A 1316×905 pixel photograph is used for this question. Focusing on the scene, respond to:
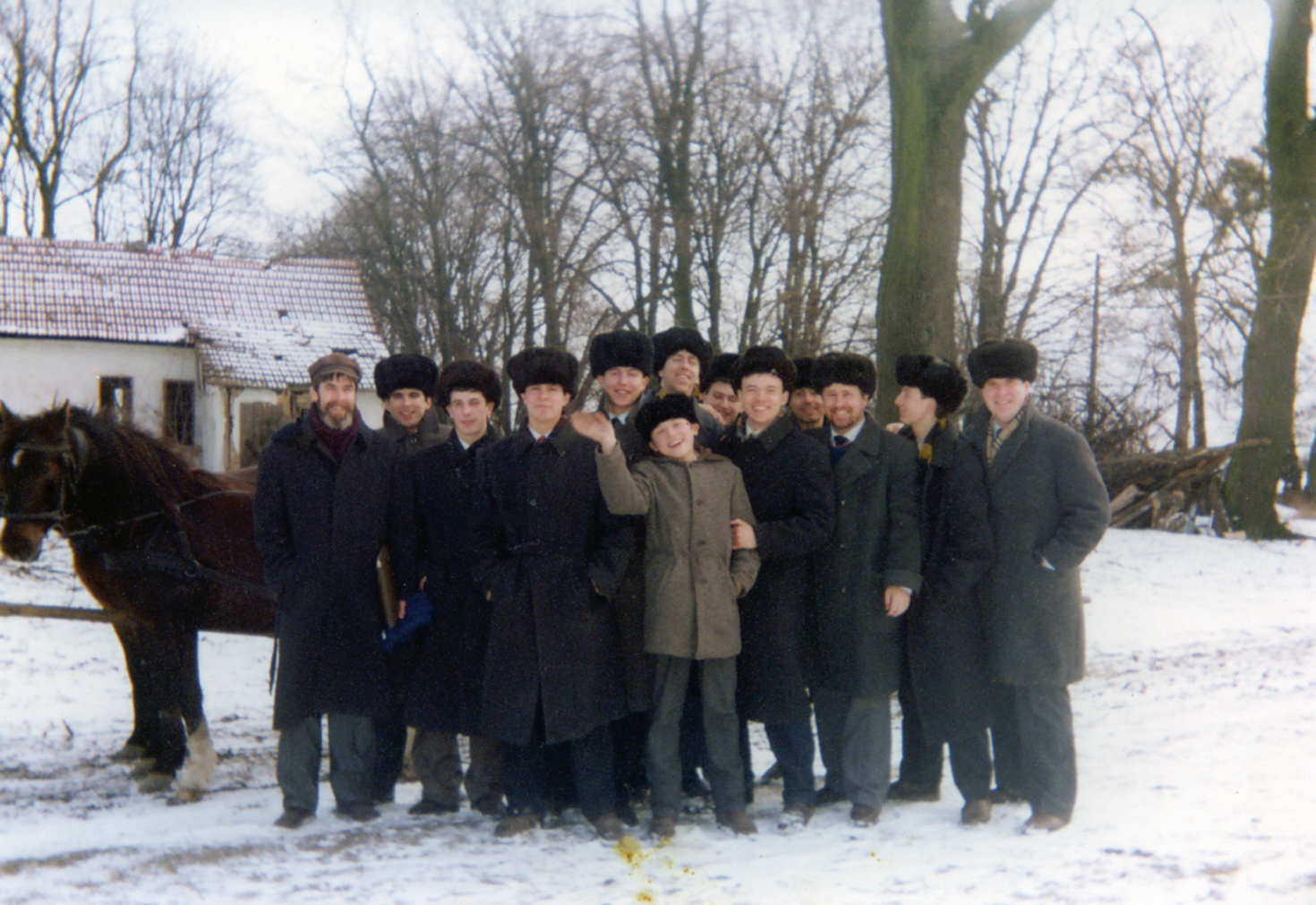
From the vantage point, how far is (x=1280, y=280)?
15422 mm

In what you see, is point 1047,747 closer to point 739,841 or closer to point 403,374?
point 739,841

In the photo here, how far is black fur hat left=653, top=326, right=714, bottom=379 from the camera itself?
5.31m

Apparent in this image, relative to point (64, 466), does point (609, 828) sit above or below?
below

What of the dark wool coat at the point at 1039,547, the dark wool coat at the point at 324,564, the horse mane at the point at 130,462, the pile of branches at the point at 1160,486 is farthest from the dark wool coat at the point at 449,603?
the pile of branches at the point at 1160,486

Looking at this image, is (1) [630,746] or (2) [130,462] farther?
(2) [130,462]

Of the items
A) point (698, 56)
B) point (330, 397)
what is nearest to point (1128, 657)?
point (330, 397)

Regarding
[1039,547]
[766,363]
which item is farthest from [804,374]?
[1039,547]

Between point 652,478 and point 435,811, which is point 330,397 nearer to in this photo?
point 652,478

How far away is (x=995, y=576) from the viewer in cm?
443

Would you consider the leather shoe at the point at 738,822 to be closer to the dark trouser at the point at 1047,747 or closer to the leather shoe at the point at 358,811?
the dark trouser at the point at 1047,747

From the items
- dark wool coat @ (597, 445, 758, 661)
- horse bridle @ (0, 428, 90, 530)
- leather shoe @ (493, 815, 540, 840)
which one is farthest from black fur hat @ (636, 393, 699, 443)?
horse bridle @ (0, 428, 90, 530)

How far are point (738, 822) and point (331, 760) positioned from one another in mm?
1711

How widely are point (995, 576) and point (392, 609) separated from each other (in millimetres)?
2514

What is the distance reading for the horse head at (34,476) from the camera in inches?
190
